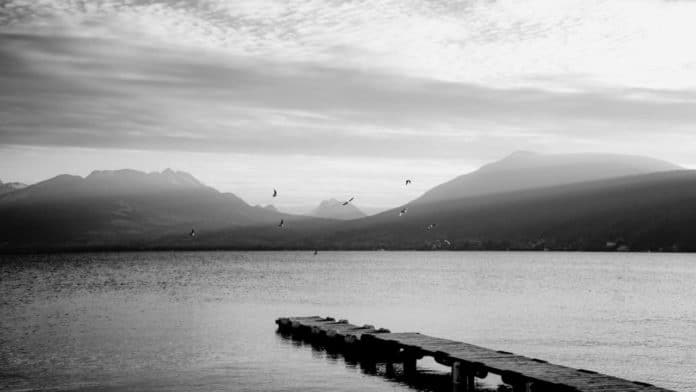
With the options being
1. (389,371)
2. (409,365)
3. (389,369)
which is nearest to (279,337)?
(389,369)

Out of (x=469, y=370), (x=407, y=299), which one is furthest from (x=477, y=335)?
(x=407, y=299)

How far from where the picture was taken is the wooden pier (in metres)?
29.3

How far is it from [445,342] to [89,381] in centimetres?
1698

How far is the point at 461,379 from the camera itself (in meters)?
34.4

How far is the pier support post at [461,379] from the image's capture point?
34.1m

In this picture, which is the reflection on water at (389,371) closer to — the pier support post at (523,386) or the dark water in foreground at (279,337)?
the dark water in foreground at (279,337)

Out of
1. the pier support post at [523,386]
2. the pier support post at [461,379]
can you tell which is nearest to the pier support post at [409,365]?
the pier support post at [461,379]

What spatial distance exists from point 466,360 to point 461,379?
1.02 metres

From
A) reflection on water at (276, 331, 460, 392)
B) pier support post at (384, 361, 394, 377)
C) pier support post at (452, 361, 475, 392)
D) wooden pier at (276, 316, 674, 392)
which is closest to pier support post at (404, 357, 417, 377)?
wooden pier at (276, 316, 674, 392)

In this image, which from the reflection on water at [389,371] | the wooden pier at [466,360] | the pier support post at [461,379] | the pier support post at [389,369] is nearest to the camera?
the wooden pier at [466,360]

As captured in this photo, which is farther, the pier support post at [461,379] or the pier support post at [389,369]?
the pier support post at [389,369]

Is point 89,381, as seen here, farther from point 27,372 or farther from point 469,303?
point 469,303

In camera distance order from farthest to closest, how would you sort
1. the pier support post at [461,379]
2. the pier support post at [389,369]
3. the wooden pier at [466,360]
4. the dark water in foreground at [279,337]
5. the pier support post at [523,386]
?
the pier support post at [389,369] → the dark water in foreground at [279,337] → the pier support post at [461,379] → the pier support post at [523,386] → the wooden pier at [466,360]

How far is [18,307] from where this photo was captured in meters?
79.6
